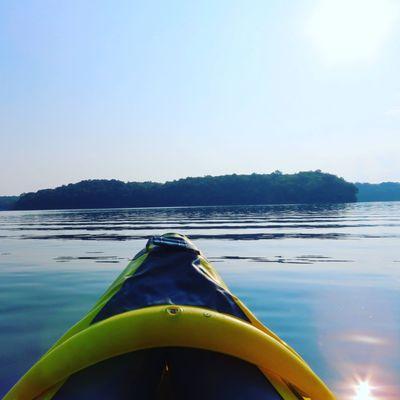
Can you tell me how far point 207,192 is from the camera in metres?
116

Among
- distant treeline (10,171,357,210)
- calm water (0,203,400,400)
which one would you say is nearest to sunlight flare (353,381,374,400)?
calm water (0,203,400,400)

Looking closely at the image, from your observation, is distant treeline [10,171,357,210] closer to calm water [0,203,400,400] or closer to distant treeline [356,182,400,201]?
distant treeline [356,182,400,201]

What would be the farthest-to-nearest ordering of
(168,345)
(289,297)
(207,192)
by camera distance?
(207,192), (289,297), (168,345)

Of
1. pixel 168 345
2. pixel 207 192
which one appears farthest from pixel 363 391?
pixel 207 192

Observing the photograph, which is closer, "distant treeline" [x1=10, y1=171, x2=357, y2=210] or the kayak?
the kayak

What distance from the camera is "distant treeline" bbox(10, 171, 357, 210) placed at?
108 meters

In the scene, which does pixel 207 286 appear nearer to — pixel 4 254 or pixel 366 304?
pixel 366 304

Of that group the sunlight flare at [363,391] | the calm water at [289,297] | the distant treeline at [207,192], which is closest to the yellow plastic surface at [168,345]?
the sunlight flare at [363,391]

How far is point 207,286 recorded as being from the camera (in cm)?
395

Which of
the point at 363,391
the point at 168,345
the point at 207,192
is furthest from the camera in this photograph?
the point at 207,192

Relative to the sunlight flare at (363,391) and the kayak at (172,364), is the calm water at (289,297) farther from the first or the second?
the kayak at (172,364)

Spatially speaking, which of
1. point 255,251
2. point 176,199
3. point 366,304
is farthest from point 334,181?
point 366,304

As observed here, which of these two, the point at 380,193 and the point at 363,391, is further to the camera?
the point at 380,193

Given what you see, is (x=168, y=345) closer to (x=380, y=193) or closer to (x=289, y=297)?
(x=289, y=297)
